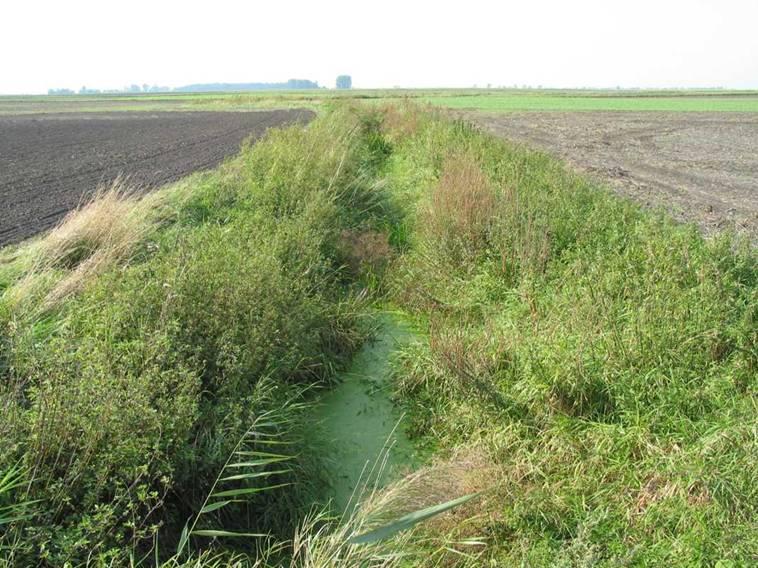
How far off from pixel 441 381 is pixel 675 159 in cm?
1578

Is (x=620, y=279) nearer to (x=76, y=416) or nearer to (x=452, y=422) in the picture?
(x=452, y=422)

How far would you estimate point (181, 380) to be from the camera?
3348 millimetres

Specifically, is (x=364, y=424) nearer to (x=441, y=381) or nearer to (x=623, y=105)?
(x=441, y=381)

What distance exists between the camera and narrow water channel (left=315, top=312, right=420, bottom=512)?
397 cm

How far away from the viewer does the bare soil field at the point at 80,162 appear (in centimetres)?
1091

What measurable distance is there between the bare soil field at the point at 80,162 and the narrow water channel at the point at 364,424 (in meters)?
5.90

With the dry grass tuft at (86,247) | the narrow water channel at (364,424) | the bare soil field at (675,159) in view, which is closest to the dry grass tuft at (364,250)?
the narrow water channel at (364,424)

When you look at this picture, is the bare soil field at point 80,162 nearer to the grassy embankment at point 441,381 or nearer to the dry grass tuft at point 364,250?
the dry grass tuft at point 364,250

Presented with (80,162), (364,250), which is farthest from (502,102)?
(364,250)

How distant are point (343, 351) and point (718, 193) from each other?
10.0m

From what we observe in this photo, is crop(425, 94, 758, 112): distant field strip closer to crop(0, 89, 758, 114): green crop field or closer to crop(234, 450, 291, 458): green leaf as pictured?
crop(0, 89, 758, 114): green crop field

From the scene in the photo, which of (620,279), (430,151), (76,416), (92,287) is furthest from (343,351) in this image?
(430,151)

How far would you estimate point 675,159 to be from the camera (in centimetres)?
1733

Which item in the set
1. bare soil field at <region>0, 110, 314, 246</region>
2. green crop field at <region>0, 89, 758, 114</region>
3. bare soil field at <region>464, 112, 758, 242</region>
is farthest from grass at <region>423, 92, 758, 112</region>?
bare soil field at <region>0, 110, 314, 246</region>
